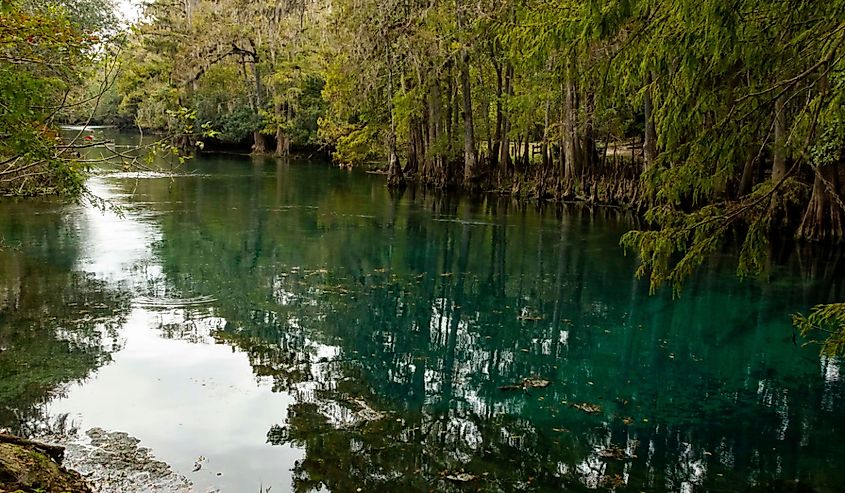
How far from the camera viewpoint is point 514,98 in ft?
71.3

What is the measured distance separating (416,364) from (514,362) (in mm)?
1050

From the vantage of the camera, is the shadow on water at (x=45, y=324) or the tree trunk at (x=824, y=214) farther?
the tree trunk at (x=824, y=214)

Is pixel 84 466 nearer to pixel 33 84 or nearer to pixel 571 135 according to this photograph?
pixel 33 84

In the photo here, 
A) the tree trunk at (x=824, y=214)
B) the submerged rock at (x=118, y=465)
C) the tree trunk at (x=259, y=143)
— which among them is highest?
the tree trunk at (x=259, y=143)

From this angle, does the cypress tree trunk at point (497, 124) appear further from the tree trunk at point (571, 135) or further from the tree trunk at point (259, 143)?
the tree trunk at point (259, 143)

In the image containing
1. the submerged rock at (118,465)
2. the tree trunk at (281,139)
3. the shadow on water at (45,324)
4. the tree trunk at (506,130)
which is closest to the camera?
the submerged rock at (118,465)

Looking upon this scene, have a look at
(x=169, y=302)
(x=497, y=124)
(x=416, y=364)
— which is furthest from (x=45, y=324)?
(x=497, y=124)

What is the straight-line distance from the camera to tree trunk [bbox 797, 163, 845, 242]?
13930 mm

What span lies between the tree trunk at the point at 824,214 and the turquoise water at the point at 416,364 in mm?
1619

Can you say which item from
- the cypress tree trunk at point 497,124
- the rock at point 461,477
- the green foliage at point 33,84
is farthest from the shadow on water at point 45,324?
the cypress tree trunk at point 497,124

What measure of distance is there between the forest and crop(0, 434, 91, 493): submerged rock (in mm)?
2664

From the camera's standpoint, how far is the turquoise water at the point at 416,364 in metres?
5.29

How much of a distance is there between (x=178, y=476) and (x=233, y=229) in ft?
36.7

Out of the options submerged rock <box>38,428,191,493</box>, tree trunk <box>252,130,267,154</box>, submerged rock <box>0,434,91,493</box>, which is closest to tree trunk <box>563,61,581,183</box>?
submerged rock <box>38,428,191,493</box>
